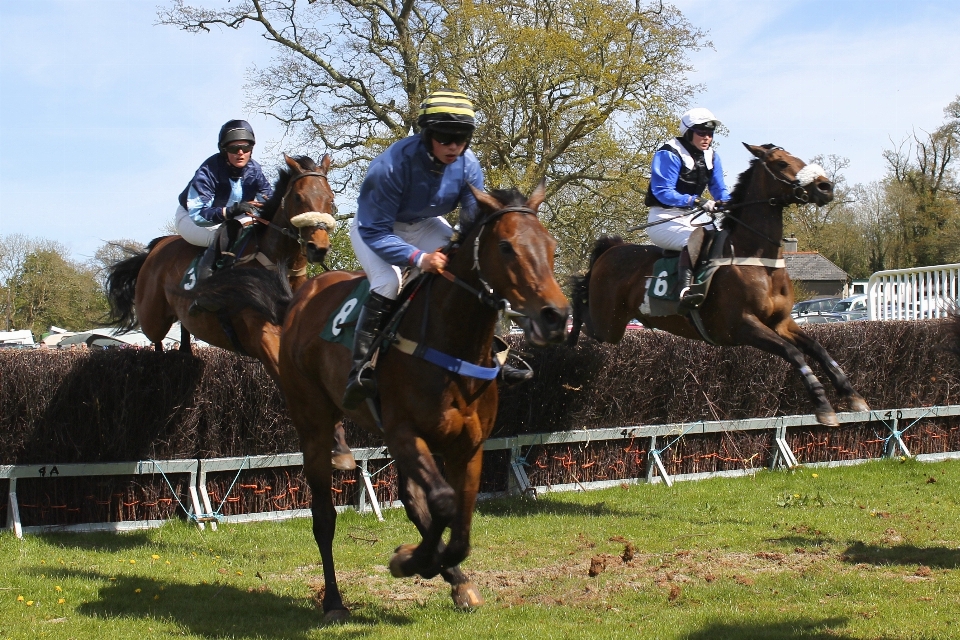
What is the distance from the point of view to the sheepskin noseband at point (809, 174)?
831cm

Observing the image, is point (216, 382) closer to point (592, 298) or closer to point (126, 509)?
point (126, 509)

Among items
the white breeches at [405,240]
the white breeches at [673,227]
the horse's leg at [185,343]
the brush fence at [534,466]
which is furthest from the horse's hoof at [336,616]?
the white breeches at [673,227]

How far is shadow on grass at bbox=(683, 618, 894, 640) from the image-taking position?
455 cm

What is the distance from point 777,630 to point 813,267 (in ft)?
199

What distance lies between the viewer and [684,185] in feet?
31.0

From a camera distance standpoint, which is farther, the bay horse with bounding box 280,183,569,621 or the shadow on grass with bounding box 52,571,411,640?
the shadow on grass with bounding box 52,571,411,640

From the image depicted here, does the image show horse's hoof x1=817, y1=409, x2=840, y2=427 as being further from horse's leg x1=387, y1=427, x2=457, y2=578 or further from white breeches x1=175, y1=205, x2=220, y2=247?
white breeches x1=175, y1=205, x2=220, y2=247

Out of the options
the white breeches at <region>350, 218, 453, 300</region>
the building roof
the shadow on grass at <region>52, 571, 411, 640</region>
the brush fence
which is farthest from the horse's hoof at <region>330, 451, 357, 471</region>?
the building roof

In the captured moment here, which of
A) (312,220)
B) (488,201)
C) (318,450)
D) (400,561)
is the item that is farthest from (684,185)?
(400,561)

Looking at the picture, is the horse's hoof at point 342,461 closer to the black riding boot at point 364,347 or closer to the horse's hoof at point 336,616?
the horse's hoof at point 336,616

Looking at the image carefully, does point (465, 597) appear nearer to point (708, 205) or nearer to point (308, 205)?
point (308, 205)

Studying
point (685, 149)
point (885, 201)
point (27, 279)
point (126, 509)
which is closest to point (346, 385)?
point (126, 509)

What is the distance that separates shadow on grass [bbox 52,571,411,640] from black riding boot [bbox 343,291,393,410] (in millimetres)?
1192

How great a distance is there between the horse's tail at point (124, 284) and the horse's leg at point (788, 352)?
19.1ft
